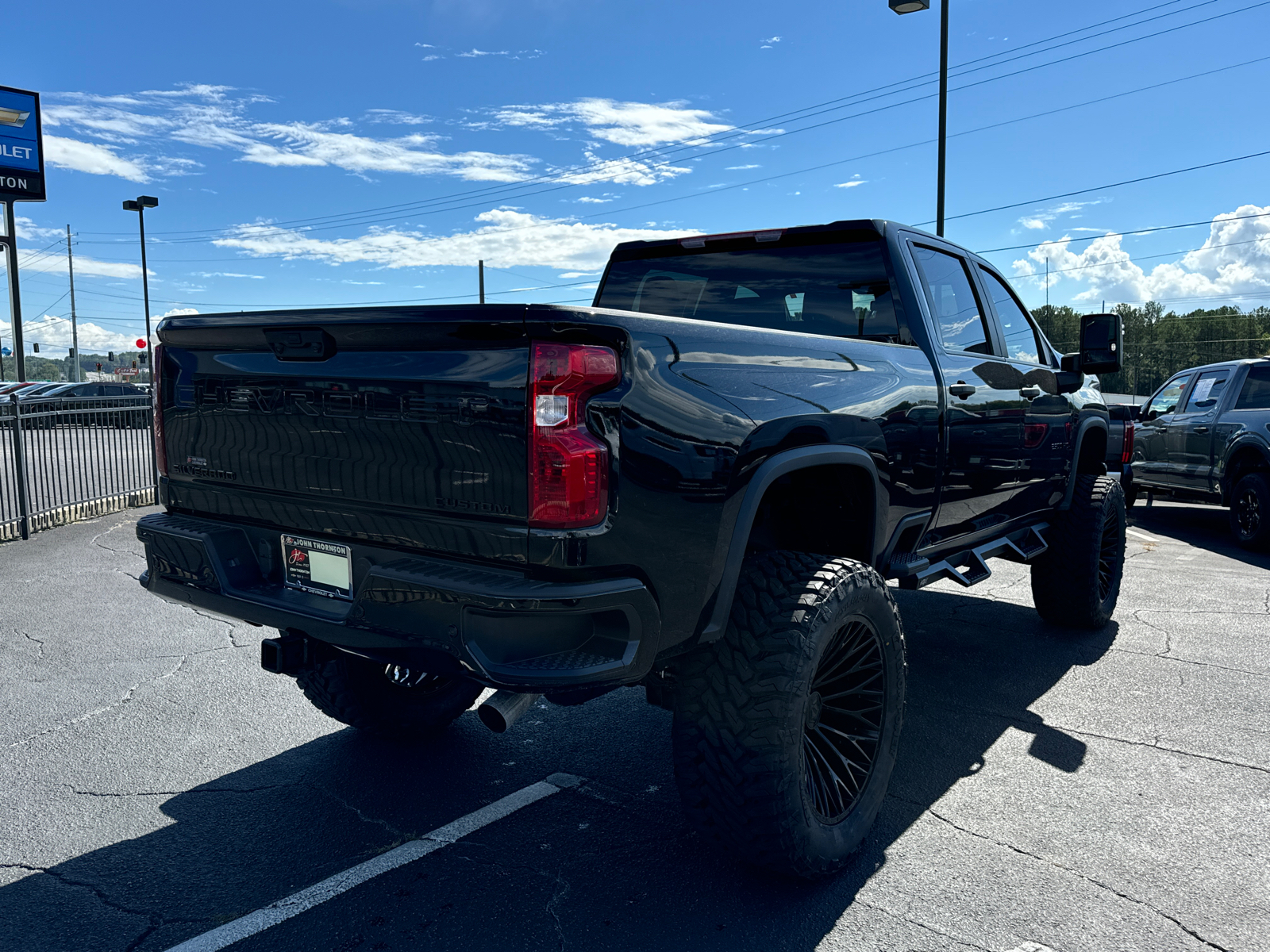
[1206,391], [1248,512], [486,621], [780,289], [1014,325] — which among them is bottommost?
[1248,512]

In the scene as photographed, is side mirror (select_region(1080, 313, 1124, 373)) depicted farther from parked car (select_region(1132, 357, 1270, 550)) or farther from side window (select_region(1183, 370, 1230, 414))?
side window (select_region(1183, 370, 1230, 414))

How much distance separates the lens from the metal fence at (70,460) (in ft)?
29.1

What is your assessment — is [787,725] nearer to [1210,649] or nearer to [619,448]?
[619,448]

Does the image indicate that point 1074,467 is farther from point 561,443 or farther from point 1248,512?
point 1248,512

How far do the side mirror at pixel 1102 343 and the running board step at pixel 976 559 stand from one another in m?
0.93

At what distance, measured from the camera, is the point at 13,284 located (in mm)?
20875

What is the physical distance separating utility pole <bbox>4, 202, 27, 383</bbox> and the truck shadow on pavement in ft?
62.6

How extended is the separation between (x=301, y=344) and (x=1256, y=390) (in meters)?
10.2

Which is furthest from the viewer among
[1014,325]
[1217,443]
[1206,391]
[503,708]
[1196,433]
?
[1206,391]

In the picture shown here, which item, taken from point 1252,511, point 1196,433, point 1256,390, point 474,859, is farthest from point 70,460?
point 1256,390

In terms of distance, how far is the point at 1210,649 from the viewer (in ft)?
17.7

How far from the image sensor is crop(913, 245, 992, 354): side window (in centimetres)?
415

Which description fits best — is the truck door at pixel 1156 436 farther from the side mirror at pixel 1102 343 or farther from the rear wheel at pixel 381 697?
the rear wheel at pixel 381 697

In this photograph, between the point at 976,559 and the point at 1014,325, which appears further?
the point at 1014,325
